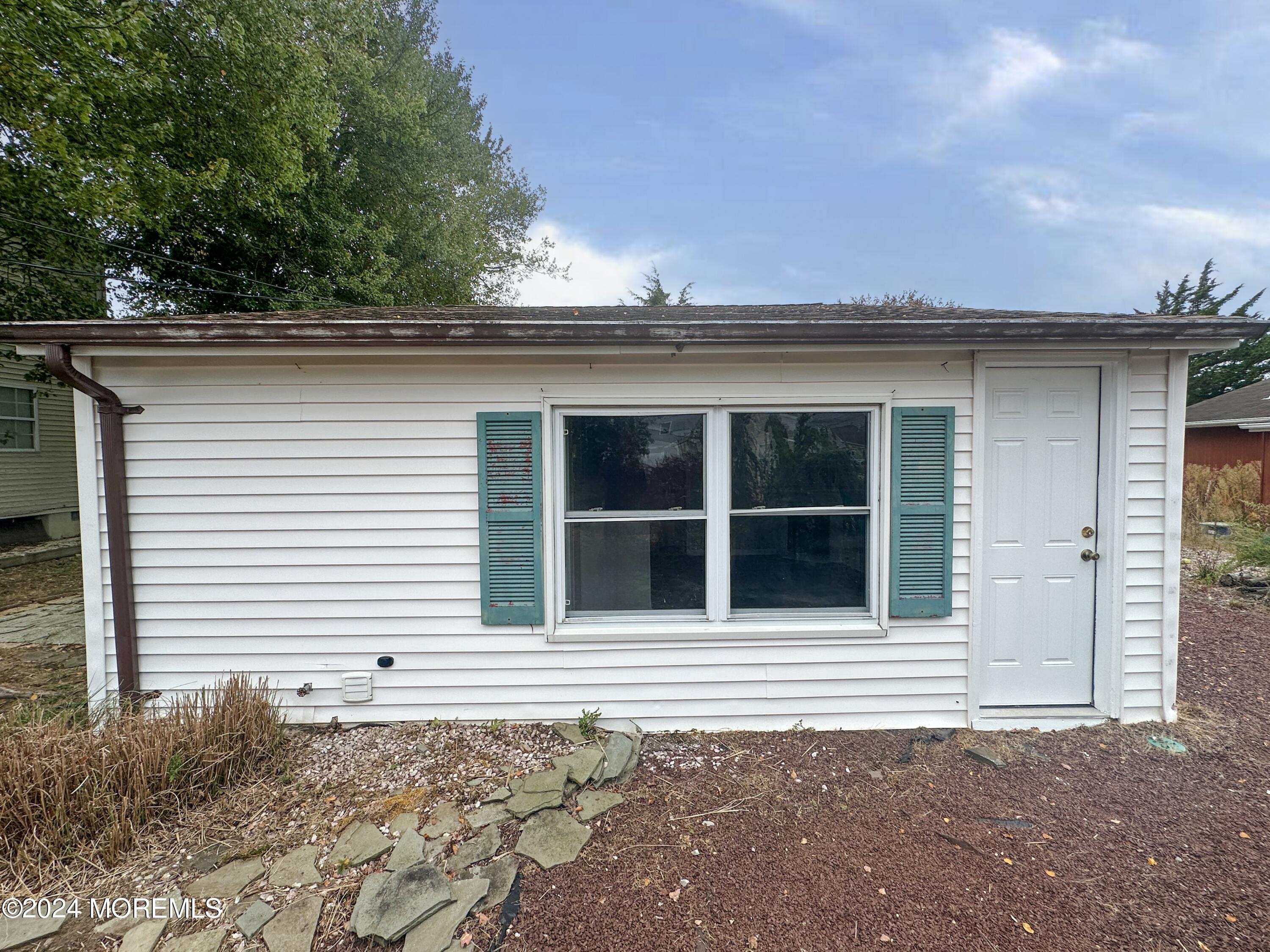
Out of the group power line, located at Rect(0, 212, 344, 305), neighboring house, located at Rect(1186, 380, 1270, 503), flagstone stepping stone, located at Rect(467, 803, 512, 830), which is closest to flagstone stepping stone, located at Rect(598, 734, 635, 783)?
flagstone stepping stone, located at Rect(467, 803, 512, 830)

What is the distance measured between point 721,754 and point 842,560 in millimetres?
1431

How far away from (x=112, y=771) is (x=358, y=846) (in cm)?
121

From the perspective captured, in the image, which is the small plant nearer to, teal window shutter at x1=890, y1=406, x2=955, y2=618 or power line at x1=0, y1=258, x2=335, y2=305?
teal window shutter at x1=890, y1=406, x2=955, y2=618

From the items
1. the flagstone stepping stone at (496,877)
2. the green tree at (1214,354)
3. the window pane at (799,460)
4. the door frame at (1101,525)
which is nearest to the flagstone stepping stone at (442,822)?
the flagstone stepping stone at (496,877)

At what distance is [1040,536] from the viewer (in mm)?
3252

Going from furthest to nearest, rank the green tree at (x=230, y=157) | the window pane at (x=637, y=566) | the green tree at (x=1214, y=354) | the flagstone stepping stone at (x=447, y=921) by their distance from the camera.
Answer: the green tree at (x=1214, y=354) < the green tree at (x=230, y=157) < the window pane at (x=637, y=566) < the flagstone stepping stone at (x=447, y=921)

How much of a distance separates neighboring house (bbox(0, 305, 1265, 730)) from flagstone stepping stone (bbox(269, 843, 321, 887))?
0.98 m

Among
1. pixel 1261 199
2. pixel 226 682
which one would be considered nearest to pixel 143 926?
pixel 226 682

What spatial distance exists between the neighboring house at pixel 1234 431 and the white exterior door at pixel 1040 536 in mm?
12639

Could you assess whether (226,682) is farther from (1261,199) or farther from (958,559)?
(1261,199)

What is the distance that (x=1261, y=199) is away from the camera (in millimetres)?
14070

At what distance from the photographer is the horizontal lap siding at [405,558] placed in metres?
3.14

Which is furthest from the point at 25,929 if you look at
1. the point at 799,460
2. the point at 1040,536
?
the point at 1040,536

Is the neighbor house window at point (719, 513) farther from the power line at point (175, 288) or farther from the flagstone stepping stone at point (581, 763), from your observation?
the power line at point (175, 288)
